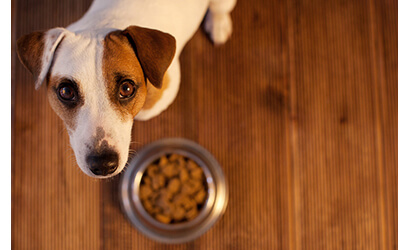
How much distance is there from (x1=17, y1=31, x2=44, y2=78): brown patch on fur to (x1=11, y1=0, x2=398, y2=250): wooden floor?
62 centimetres

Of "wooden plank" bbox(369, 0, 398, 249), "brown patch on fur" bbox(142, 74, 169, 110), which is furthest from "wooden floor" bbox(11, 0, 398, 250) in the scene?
"brown patch on fur" bbox(142, 74, 169, 110)

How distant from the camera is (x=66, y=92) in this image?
0.93m

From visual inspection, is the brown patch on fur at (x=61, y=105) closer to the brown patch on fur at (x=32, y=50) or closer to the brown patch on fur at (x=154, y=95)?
the brown patch on fur at (x=32, y=50)

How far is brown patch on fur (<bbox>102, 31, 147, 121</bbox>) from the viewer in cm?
91

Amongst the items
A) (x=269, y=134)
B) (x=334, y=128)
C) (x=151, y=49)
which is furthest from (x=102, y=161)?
(x=334, y=128)

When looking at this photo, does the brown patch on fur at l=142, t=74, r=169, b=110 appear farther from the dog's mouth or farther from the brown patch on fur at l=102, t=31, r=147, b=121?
the dog's mouth

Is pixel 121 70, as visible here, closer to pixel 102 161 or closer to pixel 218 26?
pixel 102 161

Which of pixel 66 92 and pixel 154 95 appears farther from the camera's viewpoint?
pixel 154 95

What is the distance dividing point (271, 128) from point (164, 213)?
0.65 meters

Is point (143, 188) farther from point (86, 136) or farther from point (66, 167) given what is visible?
point (86, 136)

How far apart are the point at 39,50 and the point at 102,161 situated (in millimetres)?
383

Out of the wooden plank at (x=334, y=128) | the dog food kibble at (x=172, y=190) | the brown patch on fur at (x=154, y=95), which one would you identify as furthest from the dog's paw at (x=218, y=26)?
the dog food kibble at (x=172, y=190)

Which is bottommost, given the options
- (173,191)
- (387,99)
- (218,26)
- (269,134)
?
A: (173,191)

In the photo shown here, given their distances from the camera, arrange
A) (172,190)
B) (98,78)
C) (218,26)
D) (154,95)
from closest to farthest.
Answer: (98,78) < (154,95) < (172,190) < (218,26)
